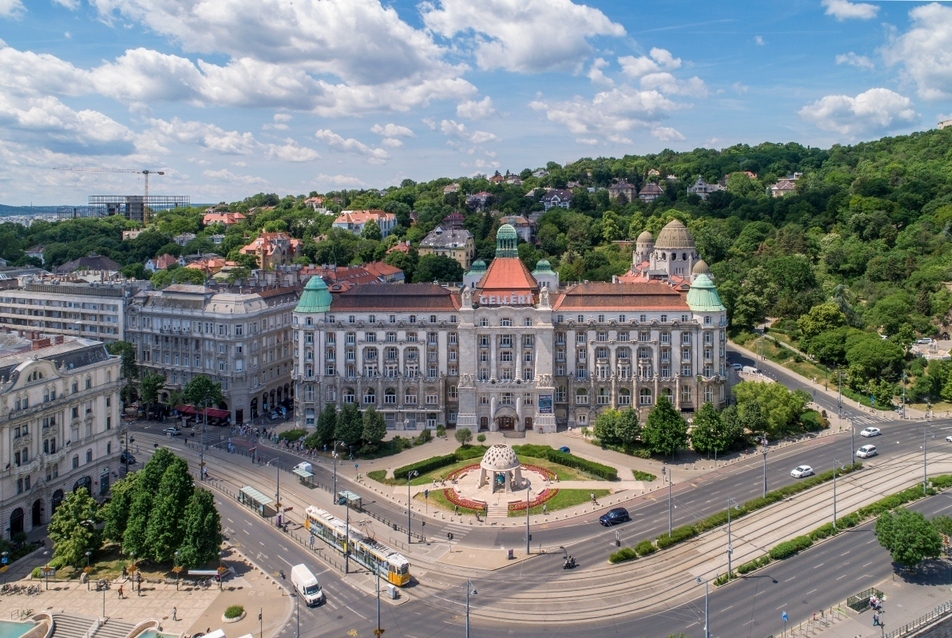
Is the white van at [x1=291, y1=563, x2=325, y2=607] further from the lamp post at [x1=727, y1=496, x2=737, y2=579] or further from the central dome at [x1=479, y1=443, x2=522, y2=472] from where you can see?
the lamp post at [x1=727, y1=496, x2=737, y2=579]

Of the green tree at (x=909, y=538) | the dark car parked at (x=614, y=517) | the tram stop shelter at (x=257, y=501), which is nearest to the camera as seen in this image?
the green tree at (x=909, y=538)

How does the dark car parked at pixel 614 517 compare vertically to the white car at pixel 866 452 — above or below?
below

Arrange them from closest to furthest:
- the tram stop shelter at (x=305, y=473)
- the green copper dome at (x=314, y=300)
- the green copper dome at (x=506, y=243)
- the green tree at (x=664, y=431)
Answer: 1. the tram stop shelter at (x=305, y=473)
2. the green tree at (x=664, y=431)
3. the green copper dome at (x=314, y=300)
4. the green copper dome at (x=506, y=243)

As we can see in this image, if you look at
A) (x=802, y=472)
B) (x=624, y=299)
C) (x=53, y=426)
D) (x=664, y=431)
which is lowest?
(x=802, y=472)

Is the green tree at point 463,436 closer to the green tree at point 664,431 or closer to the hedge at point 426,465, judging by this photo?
the hedge at point 426,465

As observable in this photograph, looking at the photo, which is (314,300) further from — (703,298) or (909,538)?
(909,538)

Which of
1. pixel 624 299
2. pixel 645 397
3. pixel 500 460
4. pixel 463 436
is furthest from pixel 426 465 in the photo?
pixel 624 299

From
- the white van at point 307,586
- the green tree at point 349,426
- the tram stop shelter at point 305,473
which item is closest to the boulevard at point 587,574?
the white van at point 307,586
